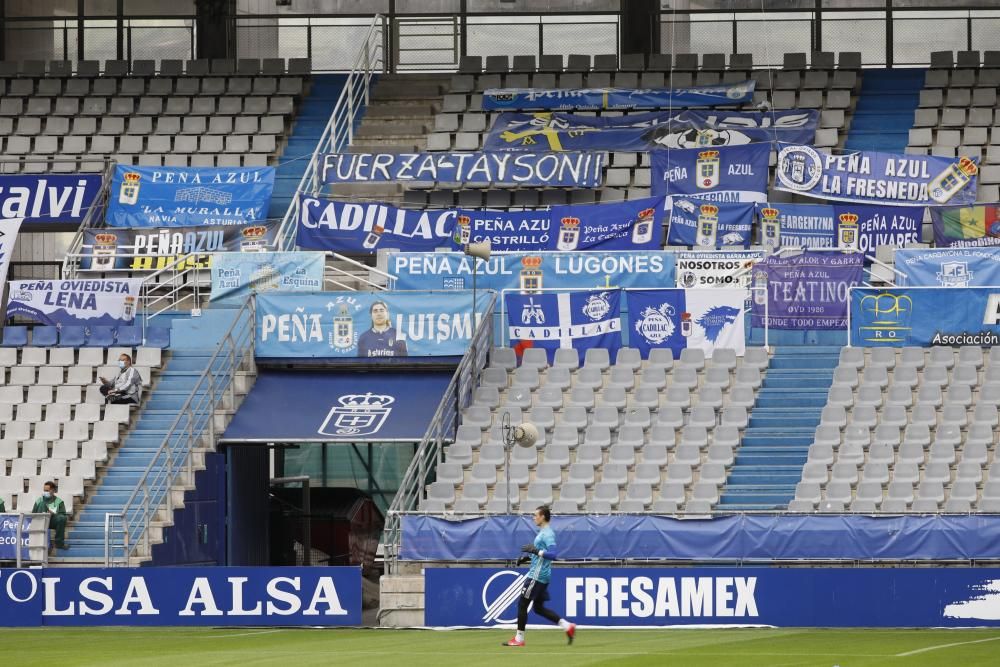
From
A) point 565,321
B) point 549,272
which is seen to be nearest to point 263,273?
point 549,272

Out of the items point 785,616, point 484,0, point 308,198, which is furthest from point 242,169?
point 785,616

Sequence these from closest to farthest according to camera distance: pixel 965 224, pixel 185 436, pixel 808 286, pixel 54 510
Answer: pixel 54 510 → pixel 185 436 → pixel 808 286 → pixel 965 224

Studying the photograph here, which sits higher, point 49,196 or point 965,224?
point 49,196

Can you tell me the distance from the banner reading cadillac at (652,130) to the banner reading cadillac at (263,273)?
702 centimetres

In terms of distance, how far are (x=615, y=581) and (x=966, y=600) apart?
14.6ft

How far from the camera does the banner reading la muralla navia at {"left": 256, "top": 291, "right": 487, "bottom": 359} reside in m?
29.9

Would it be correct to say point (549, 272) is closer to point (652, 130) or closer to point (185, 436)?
point (185, 436)

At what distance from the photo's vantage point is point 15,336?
30.8 metres

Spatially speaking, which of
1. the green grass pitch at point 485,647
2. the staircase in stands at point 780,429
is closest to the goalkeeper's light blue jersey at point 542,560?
the green grass pitch at point 485,647

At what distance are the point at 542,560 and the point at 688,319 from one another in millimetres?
11220

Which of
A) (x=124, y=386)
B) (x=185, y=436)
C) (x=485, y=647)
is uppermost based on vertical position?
(x=124, y=386)

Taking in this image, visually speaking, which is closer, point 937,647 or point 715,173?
point 937,647

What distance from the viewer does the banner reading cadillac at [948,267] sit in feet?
95.3

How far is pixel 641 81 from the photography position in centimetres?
3856
